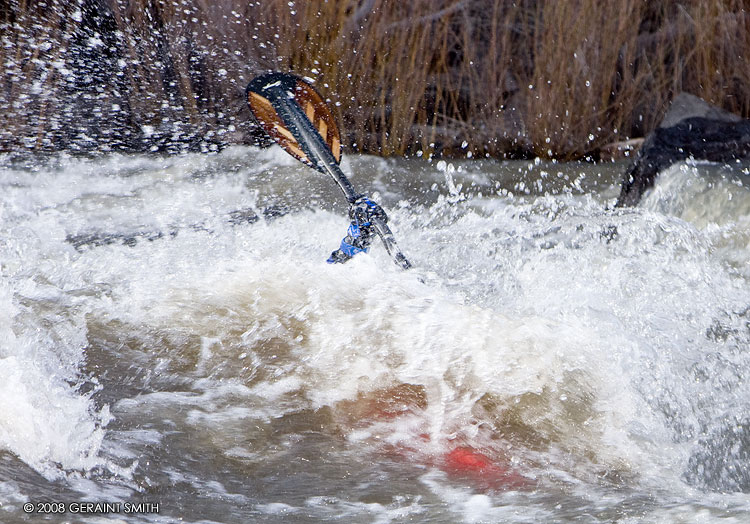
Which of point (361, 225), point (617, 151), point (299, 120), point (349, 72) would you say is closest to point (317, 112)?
point (299, 120)

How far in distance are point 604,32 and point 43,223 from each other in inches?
113

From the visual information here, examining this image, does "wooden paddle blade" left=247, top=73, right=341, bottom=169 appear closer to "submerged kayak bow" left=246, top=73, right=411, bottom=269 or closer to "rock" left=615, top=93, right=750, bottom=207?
"submerged kayak bow" left=246, top=73, right=411, bottom=269

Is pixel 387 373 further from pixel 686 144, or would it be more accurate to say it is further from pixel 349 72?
pixel 349 72

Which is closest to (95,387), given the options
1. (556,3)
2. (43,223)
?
(43,223)

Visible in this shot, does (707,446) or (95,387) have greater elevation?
(95,387)

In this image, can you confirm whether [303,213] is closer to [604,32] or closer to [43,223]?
[43,223]

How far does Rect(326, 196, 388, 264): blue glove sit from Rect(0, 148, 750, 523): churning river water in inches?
11.7

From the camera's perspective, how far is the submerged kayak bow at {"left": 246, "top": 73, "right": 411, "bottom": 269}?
5.82ft

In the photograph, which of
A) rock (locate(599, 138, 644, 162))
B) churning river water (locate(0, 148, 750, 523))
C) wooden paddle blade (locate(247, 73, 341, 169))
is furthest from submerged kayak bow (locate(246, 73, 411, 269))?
rock (locate(599, 138, 644, 162))

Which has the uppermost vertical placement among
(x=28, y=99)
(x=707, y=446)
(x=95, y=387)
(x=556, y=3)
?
(x=556, y=3)

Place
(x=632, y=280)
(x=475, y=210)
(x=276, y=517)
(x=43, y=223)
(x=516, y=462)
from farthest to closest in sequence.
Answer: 1. (x=475, y=210)
2. (x=43, y=223)
3. (x=632, y=280)
4. (x=516, y=462)
5. (x=276, y=517)

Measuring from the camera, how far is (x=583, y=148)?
410 cm

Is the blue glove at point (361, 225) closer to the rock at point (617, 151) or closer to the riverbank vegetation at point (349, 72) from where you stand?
the riverbank vegetation at point (349, 72)

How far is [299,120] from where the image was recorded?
70.9 inches
